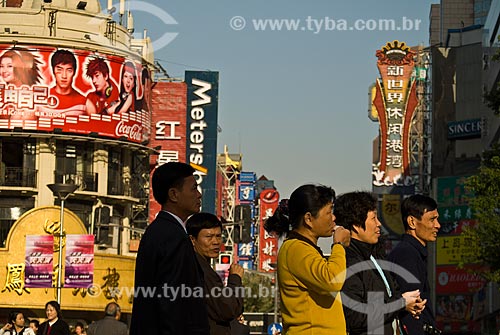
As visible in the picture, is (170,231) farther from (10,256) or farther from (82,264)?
(10,256)

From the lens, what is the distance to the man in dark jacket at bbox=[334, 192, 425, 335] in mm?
7930

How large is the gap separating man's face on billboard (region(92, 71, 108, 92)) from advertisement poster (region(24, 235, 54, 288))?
12086 mm

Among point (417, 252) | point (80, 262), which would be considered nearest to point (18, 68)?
point (80, 262)

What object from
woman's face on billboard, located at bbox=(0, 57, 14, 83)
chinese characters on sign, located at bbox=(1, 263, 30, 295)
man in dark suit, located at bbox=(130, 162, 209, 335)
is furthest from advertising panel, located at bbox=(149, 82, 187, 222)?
man in dark suit, located at bbox=(130, 162, 209, 335)

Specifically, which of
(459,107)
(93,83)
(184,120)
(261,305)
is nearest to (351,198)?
(93,83)

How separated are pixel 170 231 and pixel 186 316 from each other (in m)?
0.55

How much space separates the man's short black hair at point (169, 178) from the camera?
291 inches

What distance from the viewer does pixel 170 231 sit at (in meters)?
7.11

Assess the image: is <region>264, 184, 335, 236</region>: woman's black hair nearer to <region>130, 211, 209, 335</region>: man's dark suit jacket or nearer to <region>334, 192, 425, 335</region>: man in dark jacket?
<region>334, 192, 425, 335</region>: man in dark jacket

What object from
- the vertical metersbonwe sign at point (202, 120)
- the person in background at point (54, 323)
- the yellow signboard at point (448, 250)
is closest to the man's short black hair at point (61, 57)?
the vertical metersbonwe sign at point (202, 120)

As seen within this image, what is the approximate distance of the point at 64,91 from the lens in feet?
199

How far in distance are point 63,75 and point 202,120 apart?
10.2 metres

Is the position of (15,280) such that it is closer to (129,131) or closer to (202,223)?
(129,131)

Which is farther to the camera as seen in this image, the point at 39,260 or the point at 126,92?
the point at 126,92
